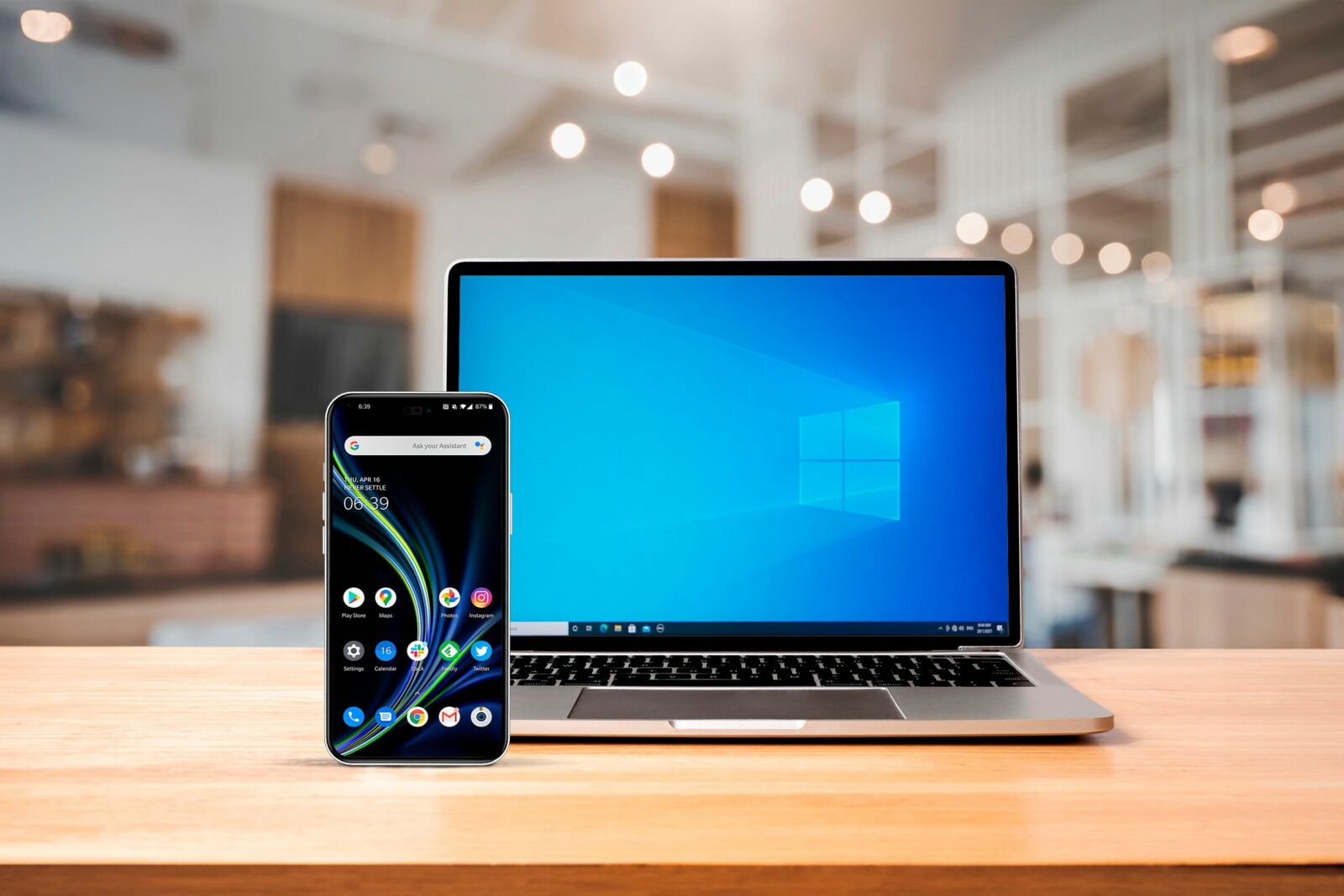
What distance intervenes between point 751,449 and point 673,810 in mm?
343

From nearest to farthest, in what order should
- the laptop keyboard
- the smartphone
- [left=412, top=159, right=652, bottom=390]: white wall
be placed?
the smartphone < the laptop keyboard < [left=412, top=159, right=652, bottom=390]: white wall

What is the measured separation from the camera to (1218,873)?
1.26ft

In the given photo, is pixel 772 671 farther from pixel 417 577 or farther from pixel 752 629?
pixel 417 577

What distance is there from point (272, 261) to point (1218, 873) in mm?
4798

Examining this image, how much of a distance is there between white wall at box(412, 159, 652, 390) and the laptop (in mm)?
3854

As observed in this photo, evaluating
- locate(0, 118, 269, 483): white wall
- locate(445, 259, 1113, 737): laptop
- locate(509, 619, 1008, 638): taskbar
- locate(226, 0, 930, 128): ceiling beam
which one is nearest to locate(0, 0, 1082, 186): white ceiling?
locate(226, 0, 930, 128): ceiling beam

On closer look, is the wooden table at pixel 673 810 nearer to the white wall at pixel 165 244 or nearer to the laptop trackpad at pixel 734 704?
the laptop trackpad at pixel 734 704

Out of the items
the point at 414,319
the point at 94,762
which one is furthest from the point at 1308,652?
the point at 414,319

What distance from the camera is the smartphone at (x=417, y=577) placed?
0.52 metres

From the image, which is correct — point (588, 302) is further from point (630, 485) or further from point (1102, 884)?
point (1102, 884)

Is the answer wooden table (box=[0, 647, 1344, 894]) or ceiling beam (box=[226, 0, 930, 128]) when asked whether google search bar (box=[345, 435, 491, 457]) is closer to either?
wooden table (box=[0, 647, 1344, 894])

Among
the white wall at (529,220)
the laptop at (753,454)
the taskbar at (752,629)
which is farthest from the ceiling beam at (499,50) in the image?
the taskbar at (752,629)

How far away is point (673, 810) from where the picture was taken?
443 mm

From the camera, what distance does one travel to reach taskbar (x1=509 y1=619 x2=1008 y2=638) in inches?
28.0
